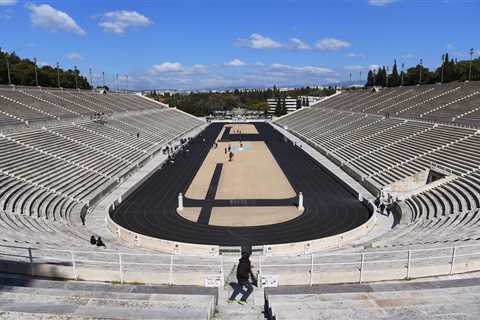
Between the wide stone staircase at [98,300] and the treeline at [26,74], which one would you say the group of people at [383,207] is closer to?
the wide stone staircase at [98,300]

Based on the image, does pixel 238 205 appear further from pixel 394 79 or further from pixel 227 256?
pixel 394 79

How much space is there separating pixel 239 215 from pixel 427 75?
9590 centimetres

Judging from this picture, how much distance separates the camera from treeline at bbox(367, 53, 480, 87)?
85.1 m

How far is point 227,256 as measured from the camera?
1449 cm

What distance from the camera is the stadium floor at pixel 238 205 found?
60.7 ft

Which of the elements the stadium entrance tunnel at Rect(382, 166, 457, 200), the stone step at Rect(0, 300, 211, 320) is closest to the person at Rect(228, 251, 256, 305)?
the stone step at Rect(0, 300, 211, 320)

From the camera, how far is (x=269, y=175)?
32875 millimetres

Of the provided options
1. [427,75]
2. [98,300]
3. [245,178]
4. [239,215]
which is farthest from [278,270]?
[427,75]

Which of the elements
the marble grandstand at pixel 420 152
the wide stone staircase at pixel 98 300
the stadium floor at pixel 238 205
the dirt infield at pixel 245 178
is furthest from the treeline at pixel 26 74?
the wide stone staircase at pixel 98 300

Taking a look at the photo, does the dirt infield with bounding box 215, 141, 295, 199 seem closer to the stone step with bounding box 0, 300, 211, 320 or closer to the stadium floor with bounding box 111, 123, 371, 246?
the stadium floor with bounding box 111, 123, 371, 246

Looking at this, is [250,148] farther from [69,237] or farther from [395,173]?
[69,237]

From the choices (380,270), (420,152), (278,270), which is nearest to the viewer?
(380,270)

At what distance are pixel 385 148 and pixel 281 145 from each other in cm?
1930

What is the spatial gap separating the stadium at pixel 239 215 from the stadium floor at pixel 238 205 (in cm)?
14
